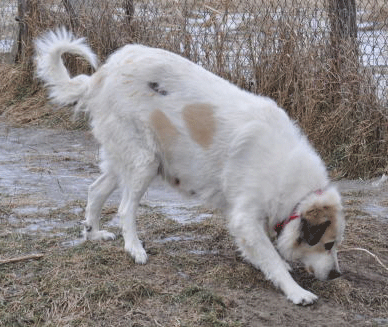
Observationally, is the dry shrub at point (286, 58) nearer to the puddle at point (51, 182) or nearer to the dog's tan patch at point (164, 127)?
the puddle at point (51, 182)

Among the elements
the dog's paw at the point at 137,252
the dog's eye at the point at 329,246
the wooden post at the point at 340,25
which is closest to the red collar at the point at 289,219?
the dog's eye at the point at 329,246

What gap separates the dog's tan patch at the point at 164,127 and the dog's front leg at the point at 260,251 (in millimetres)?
715

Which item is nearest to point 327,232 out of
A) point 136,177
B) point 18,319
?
point 136,177

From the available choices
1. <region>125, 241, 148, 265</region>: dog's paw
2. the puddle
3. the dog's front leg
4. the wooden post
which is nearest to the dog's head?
the dog's front leg

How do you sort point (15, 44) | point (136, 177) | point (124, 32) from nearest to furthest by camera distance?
point (136, 177)
point (124, 32)
point (15, 44)

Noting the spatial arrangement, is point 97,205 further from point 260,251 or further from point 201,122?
point 260,251

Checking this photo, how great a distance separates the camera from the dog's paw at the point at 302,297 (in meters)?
4.12

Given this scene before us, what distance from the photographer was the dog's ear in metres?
4.23

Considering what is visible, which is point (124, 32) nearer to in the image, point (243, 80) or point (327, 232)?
point (243, 80)

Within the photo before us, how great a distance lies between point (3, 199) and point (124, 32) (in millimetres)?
3810

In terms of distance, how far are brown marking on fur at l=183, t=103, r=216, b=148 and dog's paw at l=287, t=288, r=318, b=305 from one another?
1.16 meters

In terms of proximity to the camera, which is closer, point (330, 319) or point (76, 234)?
point (330, 319)

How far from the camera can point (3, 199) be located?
614 cm

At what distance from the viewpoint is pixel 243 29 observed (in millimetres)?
7992
